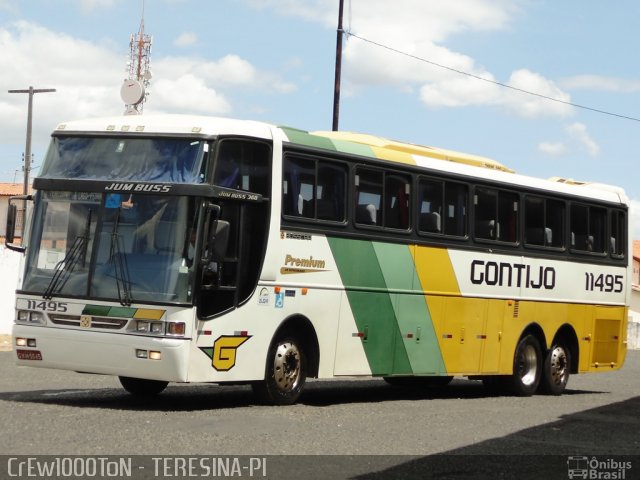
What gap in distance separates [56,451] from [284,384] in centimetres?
Result: 548

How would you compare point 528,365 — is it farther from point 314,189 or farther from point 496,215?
point 314,189

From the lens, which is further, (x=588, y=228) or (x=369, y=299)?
(x=588, y=228)

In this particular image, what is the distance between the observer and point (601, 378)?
28.2 m

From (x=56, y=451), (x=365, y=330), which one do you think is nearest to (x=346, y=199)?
(x=365, y=330)

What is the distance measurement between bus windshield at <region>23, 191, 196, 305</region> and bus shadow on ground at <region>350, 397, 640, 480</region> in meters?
4.02

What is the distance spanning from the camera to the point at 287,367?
15625 millimetres

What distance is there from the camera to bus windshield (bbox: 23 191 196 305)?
1429 centimetres

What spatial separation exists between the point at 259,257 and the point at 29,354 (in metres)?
2.81

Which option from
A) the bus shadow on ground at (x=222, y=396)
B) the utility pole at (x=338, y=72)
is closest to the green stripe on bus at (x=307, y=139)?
the bus shadow on ground at (x=222, y=396)

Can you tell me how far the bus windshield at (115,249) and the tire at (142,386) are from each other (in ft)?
6.28

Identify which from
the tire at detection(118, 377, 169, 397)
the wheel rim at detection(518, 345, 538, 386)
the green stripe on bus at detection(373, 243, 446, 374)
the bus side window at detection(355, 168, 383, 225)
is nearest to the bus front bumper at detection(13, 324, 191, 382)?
the tire at detection(118, 377, 169, 397)

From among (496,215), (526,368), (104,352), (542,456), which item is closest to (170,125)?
(104,352)

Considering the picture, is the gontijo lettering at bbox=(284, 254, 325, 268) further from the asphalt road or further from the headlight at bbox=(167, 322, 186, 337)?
the headlight at bbox=(167, 322, 186, 337)

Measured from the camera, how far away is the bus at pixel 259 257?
47.1 ft
